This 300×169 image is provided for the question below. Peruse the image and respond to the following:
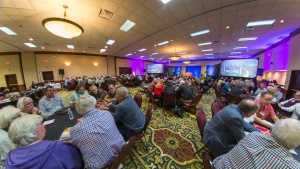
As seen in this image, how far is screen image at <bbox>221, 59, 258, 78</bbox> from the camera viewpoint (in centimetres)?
888

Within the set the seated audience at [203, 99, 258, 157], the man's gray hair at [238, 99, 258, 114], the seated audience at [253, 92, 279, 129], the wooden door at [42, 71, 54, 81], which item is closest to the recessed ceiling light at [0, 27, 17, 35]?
the wooden door at [42, 71, 54, 81]

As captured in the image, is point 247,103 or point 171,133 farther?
point 171,133

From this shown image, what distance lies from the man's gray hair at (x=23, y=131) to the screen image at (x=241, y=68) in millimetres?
13041

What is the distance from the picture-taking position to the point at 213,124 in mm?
1488

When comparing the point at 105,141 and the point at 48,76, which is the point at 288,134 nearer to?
the point at 105,141

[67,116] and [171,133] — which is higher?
[67,116]

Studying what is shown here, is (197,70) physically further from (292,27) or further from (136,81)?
(292,27)

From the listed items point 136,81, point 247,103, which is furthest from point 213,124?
point 136,81

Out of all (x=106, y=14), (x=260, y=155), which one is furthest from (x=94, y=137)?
(x=106, y=14)

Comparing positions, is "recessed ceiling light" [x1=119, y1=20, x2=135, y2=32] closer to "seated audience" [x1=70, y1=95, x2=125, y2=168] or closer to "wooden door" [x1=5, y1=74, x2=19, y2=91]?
"seated audience" [x1=70, y1=95, x2=125, y2=168]

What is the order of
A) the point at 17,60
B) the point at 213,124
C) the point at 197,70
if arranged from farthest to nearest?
the point at 197,70
the point at 17,60
the point at 213,124

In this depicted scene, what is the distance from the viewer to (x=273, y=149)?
80 cm

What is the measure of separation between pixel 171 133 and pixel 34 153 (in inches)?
96.6

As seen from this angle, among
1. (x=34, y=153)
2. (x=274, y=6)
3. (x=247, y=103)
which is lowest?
(x=34, y=153)
